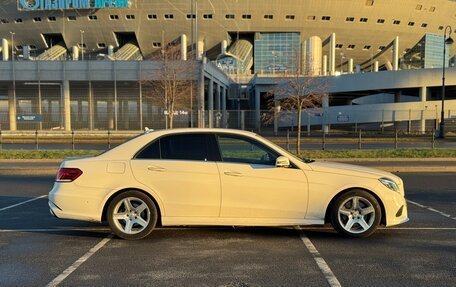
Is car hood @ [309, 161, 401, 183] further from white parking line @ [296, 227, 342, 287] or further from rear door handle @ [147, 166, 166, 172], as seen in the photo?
rear door handle @ [147, 166, 166, 172]

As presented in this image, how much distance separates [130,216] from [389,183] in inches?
143

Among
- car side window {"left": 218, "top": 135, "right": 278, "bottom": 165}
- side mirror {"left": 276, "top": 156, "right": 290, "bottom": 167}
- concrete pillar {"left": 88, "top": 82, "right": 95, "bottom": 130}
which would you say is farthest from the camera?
concrete pillar {"left": 88, "top": 82, "right": 95, "bottom": 130}

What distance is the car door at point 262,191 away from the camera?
583 centimetres

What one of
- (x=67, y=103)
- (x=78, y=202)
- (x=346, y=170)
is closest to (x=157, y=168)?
(x=78, y=202)

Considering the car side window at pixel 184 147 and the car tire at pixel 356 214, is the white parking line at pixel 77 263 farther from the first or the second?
the car tire at pixel 356 214

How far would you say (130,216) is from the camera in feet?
19.6

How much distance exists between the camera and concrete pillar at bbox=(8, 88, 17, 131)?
130 ft

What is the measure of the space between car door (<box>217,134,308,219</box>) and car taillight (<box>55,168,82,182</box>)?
197 centimetres

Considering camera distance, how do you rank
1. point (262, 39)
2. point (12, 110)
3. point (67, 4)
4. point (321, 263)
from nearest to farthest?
point (321, 263)
point (12, 110)
point (67, 4)
point (262, 39)

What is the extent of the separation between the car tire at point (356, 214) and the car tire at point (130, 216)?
2.52 m

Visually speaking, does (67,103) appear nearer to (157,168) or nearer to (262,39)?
(157,168)

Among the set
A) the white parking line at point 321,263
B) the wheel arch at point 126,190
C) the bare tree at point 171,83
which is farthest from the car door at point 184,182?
the bare tree at point 171,83

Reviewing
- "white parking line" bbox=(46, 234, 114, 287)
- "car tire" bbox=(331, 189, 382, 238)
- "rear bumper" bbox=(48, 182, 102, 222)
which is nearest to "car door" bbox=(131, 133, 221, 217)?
"rear bumper" bbox=(48, 182, 102, 222)

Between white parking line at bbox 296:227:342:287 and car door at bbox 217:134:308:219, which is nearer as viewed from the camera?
white parking line at bbox 296:227:342:287
